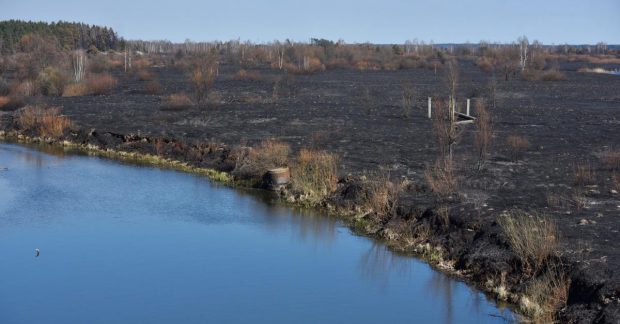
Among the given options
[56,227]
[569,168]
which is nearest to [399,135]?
[569,168]

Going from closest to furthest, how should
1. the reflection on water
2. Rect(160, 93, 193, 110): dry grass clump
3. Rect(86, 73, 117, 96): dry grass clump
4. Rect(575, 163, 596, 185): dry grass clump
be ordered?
the reflection on water < Rect(575, 163, 596, 185): dry grass clump < Rect(160, 93, 193, 110): dry grass clump < Rect(86, 73, 117, 96): dry grass clump

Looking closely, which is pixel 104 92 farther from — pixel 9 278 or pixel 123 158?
pixel 9 278

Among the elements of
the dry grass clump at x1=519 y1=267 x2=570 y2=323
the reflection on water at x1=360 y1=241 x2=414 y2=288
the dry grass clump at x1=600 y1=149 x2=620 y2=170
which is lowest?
the reflection on water at x1=360 y1=241 x2=414 y2=288

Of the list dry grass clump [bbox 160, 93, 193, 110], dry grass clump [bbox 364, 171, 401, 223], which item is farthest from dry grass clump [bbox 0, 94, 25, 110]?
dry grass clump [bbox 364, 171, 401, 223]

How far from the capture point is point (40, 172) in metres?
28.1

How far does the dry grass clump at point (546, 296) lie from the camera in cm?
1340

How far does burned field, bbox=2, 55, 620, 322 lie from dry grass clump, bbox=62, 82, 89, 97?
3.97 ft

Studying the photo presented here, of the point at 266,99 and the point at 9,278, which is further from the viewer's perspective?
the point at 266,99

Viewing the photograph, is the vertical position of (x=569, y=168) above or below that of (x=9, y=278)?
above

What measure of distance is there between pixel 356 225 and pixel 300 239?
5.39 ft

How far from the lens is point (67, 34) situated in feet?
401

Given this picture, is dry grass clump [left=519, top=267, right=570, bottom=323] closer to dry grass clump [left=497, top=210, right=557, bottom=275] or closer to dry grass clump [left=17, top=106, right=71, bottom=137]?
dry grass clump [left=497, top=210, right=557, bottom=275]

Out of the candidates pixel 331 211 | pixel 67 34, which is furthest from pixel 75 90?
pixel 67 34

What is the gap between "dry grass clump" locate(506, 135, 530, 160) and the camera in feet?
95.0
